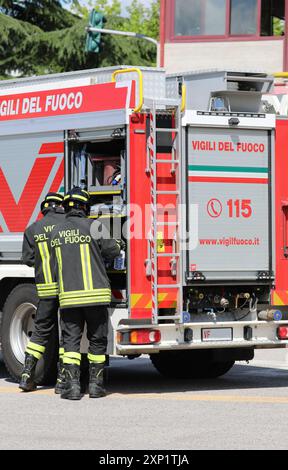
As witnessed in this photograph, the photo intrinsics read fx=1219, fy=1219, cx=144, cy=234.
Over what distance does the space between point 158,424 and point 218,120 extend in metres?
3.40

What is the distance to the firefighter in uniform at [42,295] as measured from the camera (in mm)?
11234

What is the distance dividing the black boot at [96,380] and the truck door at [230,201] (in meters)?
1.23

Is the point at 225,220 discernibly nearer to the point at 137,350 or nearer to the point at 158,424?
the point at 137,350

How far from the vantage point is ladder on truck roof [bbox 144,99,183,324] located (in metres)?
11.0

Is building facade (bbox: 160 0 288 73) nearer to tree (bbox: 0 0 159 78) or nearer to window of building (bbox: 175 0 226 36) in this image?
window of building (bbox: 175 0 226 36)

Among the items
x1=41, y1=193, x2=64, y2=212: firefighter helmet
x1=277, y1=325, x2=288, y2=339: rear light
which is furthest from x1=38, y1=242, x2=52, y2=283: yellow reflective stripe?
x1=277, y1=325, x2=288, y2=339: rear light

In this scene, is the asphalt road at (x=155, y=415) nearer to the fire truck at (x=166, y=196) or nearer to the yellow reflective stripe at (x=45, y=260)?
the fire truck at (x=166, y=196)

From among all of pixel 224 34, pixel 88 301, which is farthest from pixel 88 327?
pixel 224 34

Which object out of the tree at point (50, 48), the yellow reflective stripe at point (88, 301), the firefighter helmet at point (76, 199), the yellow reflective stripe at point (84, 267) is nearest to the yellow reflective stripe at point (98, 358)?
the yellow reflective stripe at point (88, 301)

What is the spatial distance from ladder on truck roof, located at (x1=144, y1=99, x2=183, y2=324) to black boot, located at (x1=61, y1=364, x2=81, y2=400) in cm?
83

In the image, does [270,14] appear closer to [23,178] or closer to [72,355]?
[23,178]

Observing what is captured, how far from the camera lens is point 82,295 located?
10.8m
